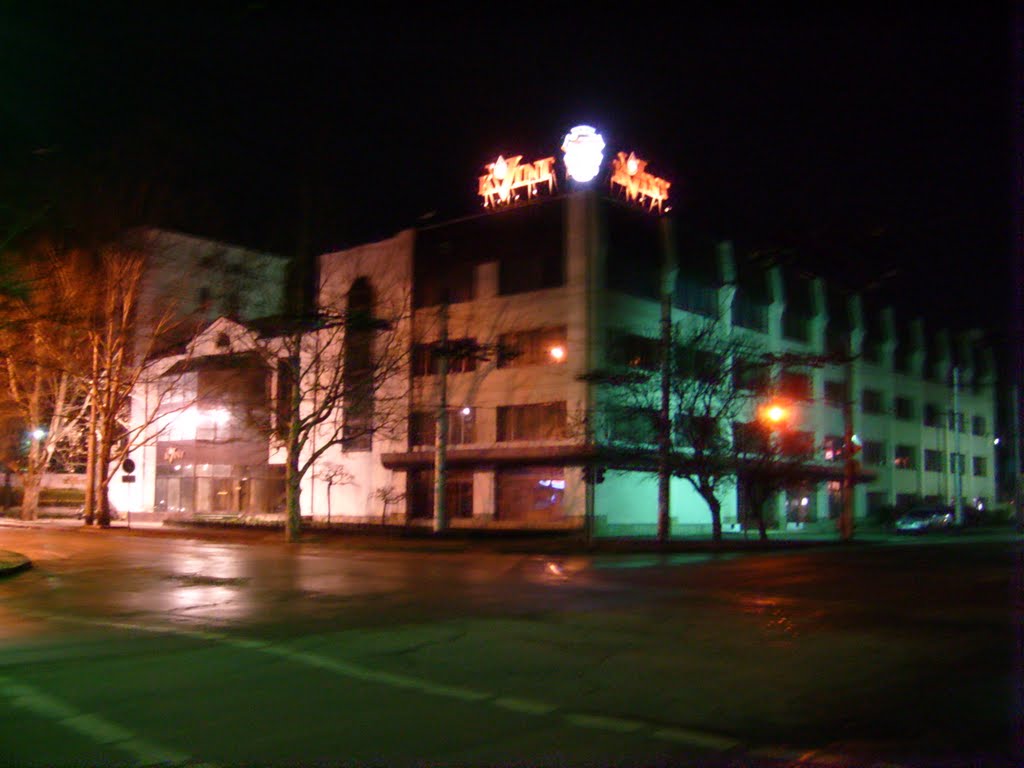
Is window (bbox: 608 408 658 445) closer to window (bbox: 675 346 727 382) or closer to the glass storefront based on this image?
window (bbox: 675 346 727 382)

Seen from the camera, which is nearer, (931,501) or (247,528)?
(247,528)

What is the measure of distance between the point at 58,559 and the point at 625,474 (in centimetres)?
2479

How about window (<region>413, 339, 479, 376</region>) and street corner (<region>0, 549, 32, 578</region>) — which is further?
window (<region>413, 339, 479, 376</region>)

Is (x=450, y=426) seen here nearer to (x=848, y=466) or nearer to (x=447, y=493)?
(x=447, y=493)

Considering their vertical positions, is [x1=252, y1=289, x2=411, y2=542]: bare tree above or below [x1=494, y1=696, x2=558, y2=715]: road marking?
above

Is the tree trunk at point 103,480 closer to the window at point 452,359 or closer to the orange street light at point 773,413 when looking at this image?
the window at point 452,359

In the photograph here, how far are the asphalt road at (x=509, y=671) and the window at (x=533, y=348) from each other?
25349 mm

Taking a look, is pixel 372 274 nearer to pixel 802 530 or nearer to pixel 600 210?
pixel 600 210

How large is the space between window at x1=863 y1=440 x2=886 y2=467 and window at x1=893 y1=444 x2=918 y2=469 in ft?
5.59

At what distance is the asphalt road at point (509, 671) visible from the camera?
722 centimetres

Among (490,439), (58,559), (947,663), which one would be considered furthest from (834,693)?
(490,439)

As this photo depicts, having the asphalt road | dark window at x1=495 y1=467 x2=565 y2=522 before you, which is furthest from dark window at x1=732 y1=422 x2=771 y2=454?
the asphalt road

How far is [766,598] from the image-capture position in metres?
16.3

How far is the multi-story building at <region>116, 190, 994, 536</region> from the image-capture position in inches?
1700
